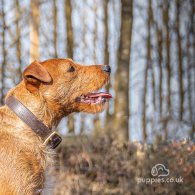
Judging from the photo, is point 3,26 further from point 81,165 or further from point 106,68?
point 106,68

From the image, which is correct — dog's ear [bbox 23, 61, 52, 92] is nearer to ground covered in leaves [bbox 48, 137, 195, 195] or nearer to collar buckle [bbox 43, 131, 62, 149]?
collar buckle [bbox 43, 131, 62, 149]

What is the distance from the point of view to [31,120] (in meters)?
5.15

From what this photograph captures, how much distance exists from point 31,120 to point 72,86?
777 mm

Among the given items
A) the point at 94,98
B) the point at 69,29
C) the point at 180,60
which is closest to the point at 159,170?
the point at 94,98

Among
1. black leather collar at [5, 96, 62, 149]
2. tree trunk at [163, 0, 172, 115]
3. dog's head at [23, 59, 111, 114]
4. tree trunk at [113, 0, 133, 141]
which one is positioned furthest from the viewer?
tree trunk at [163, 0, 172, 115]

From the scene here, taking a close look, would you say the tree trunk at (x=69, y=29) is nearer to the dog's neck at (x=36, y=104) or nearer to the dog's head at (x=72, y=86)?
the dog's head at (x=72, y=86)

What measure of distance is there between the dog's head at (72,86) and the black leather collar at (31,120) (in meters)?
0.29

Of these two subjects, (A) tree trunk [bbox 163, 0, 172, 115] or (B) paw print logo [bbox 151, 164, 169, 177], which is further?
(A) tree trunk [bbox 163, 0, 172, 115]

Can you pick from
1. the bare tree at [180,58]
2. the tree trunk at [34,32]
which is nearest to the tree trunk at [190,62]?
the bare tree at [180,58]

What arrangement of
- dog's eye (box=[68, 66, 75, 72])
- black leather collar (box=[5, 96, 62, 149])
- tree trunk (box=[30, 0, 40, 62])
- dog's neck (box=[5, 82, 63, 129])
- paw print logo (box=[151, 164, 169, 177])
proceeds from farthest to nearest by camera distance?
tree trunk (box=[30, 0, 40, 62]) → paw print logo (box=[151, 164, 169, 177]) → dog's eye (box=[68, 66, 75, 72]) → dog's neck (box=[5, 82, 63, 129]) → black leather collar (box=[5, 96, 62, 149])

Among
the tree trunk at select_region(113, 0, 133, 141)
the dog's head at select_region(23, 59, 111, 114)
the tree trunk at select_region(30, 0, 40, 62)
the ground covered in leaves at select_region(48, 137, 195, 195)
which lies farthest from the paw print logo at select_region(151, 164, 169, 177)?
the tree trunk at select_region(30, 0, 40, 62)

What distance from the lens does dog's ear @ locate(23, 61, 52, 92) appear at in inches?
204

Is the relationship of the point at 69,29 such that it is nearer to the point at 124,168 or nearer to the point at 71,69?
the point at 124,168

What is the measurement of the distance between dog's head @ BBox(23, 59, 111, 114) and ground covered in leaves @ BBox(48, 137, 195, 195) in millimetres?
3145
